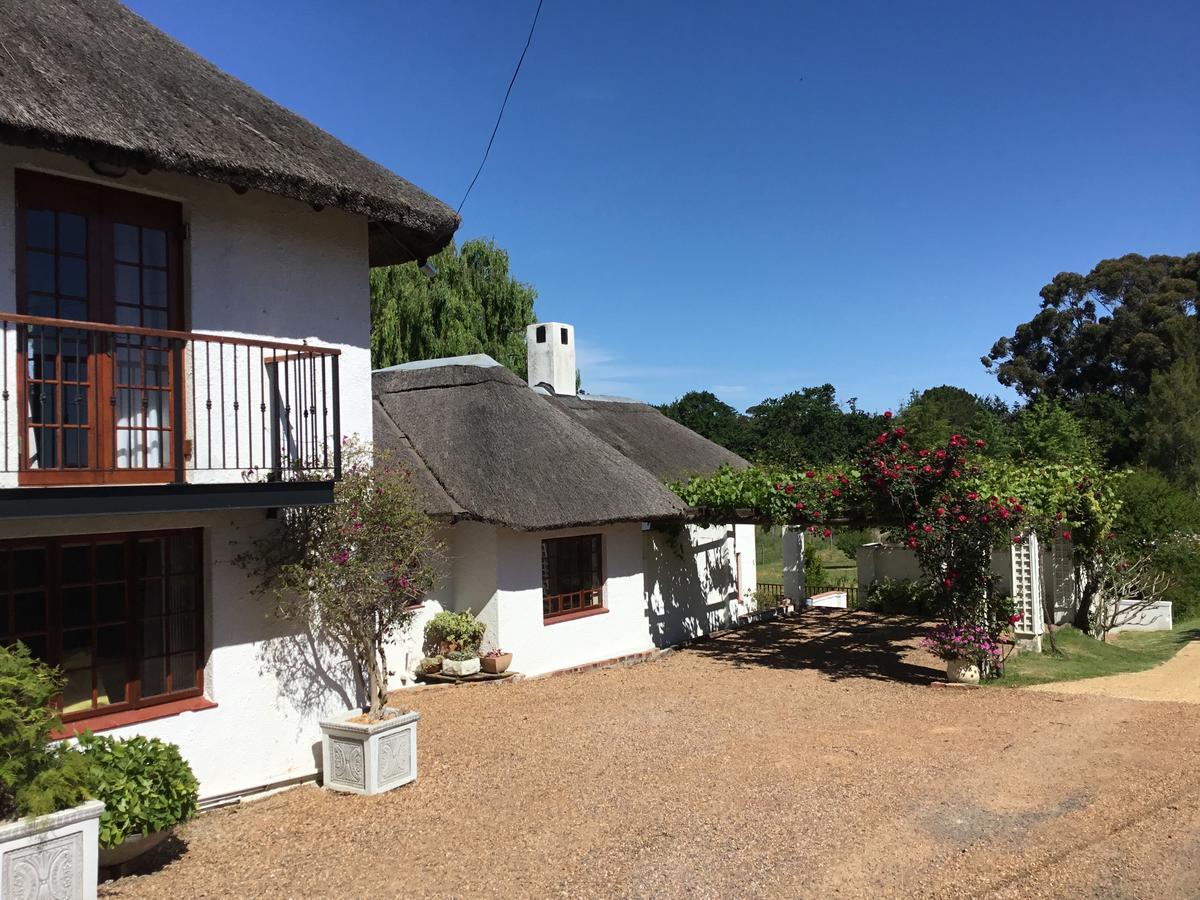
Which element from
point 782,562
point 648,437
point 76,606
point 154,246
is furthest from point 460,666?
point 782,562

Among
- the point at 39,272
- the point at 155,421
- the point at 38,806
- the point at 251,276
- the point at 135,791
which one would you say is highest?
the point at 251,276

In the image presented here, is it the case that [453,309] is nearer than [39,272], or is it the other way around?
[39,272]

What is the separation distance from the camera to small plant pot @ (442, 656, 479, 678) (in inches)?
497

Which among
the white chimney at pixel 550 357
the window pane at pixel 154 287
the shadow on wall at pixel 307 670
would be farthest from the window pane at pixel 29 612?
the white chimney at pixel 550 357

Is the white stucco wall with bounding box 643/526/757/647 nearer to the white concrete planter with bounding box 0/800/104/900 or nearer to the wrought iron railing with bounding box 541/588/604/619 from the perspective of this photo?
the wrought iron railing with bounding box 541/588/604/619

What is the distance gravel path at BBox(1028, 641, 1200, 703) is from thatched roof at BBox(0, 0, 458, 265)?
10.4 m

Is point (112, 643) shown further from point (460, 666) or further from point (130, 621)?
point (460, 666)

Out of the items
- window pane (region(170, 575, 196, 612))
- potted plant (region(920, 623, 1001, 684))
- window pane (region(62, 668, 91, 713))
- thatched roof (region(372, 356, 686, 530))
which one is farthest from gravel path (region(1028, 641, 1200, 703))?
window pane (region(62, 668, 91, 713))

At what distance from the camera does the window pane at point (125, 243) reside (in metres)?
7.16

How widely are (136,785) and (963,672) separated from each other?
10748 mm

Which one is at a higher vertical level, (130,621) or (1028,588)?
(130,621)

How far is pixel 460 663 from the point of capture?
41.4ft

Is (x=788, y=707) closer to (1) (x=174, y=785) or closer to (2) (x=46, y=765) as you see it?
(1) (x=174, y=785)

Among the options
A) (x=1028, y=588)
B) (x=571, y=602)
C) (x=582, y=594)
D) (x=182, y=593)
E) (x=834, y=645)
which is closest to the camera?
(x=182, y=593)
